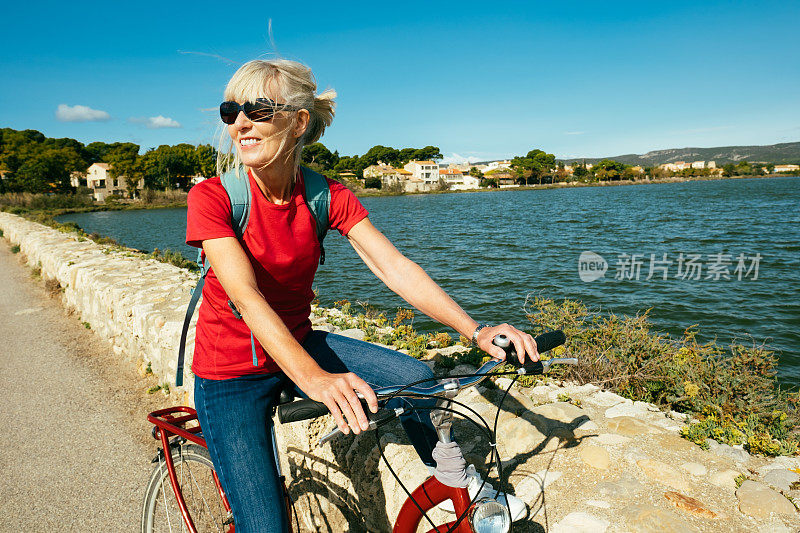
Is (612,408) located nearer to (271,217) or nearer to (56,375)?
(271,217)

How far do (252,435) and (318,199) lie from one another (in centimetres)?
108

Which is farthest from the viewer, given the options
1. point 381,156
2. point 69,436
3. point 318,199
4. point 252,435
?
point 381,156

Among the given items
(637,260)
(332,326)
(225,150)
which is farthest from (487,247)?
(225,150)

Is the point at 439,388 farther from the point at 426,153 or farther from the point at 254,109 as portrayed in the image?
the point at 426,153

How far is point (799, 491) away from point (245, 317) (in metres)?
3.18

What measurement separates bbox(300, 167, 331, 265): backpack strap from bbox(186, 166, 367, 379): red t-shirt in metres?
0.03

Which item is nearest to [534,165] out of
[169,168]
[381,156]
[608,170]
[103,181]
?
[608,170]

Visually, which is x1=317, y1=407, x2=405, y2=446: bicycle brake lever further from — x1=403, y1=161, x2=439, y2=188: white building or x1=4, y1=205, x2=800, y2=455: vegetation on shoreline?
x1=403, y1=161, x2=439, y2=188: white building

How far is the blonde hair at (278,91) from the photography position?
2.04 meters

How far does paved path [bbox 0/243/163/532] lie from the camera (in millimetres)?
3742

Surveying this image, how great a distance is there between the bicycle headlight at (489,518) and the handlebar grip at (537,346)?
47cm

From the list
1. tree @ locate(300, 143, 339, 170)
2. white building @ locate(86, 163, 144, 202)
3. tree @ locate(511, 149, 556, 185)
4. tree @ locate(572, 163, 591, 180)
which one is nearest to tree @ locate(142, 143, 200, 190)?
white building @ locate(86, 163, 144, 202)

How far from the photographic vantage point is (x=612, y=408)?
3893 mm

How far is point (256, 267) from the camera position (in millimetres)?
2150
